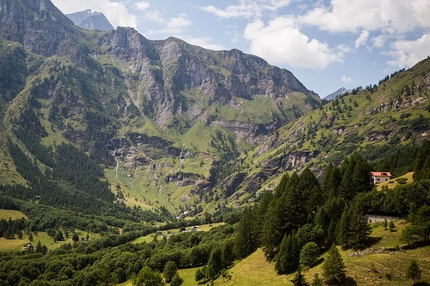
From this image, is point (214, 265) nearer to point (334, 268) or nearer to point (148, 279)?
point (148, 279)

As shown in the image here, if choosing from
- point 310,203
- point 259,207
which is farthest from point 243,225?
point 310,203

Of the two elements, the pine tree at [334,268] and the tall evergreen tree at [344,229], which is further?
the tall evergreen tree at [344,229]

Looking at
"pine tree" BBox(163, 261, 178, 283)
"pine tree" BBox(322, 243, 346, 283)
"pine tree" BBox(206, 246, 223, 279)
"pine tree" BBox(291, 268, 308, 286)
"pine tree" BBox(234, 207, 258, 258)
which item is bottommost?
"pine tree" BBox(163, 261, 178, 283)

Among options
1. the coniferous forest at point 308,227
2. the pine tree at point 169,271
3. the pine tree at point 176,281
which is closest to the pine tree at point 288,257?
the coniferous forest at point 308,227

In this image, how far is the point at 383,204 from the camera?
3487 inches

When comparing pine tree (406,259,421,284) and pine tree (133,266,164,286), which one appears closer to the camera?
pine tree (406,259,421,284)

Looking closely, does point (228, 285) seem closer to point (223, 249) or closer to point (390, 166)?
point (223, 249)

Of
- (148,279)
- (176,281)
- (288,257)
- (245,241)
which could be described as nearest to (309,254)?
(288,257)

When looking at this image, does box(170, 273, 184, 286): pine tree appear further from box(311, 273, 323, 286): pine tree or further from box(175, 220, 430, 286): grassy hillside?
box(311, 273, 323, 286): pine tree

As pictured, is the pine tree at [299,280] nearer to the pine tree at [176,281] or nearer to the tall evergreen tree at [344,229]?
the tall evergreen tree at [344,229]

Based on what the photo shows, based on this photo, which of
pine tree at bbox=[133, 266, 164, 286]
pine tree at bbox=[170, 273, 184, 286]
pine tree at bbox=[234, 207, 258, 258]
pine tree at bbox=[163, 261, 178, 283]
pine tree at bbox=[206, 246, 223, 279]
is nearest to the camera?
pine tree at bbox=[206, 246, 223, 279]

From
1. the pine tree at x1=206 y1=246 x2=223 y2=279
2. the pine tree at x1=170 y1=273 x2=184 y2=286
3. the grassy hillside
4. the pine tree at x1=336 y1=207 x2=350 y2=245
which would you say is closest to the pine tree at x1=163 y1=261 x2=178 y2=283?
the pine tree at x1=170 y1=273 x2=184 y2=286

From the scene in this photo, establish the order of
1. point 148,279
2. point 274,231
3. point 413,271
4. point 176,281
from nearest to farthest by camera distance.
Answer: point 413,271
point 274,231
point 148,279
point 176,281

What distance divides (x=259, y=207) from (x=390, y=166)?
11178 centimetres
